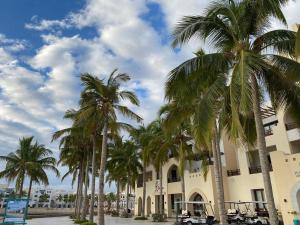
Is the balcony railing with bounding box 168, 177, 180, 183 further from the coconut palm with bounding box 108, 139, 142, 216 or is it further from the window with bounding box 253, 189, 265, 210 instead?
the window with bounding box 253, 189, 265, 210

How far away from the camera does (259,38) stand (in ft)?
36.0

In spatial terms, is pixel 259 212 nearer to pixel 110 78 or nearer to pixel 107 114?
pixel 107 114

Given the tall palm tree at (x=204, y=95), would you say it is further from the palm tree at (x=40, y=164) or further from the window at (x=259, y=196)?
the palm tree at (x=40, y=164)

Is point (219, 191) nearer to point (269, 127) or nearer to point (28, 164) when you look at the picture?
point (269, 127)

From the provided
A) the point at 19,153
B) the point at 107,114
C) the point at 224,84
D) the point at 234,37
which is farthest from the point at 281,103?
the point at 19,153

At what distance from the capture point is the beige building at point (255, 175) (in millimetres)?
15266

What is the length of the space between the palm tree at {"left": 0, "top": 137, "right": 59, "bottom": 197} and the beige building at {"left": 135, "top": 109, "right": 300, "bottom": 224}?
1593 centimetres

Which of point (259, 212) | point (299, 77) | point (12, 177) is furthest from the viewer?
point (12, 177)

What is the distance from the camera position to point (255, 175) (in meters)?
24.6

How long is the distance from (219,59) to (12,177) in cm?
3312

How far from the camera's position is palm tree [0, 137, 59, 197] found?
114ft

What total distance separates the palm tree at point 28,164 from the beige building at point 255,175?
15.9m

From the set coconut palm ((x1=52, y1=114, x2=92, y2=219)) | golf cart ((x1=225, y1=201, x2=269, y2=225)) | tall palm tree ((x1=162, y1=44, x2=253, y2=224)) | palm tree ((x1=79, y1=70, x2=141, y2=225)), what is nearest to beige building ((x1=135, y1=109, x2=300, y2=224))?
golf cart ((x1=225, y1=201, x2=269, y2=225))

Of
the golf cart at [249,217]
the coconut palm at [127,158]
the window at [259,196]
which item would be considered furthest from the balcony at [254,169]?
the coconut palm at [127,158]
